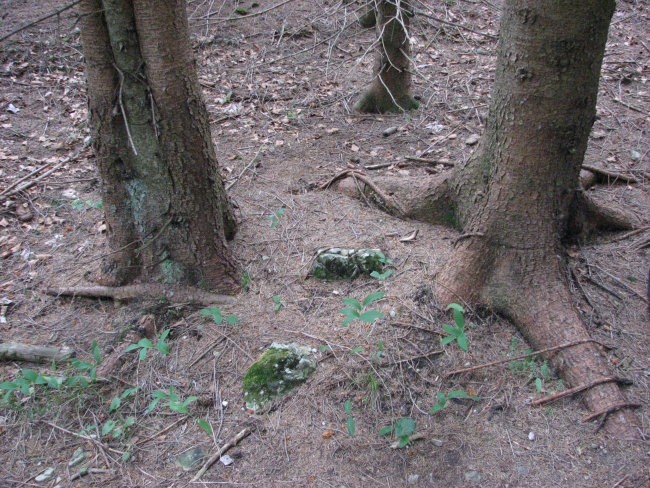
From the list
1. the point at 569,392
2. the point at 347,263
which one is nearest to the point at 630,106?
the point at 347,263

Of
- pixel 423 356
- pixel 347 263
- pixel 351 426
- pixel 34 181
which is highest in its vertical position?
pixel 34 181

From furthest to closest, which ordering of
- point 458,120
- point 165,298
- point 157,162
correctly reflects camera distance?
point 458,120, point 165,298, point 157,162

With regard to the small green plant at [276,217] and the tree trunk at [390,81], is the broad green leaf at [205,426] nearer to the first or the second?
the small green plant at [276,217]

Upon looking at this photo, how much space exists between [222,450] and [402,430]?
85 cm

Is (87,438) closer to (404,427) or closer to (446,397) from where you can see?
(404,427)

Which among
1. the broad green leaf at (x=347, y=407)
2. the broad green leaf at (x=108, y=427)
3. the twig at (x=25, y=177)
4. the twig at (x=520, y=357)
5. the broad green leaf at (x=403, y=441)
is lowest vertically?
the broad green leaf at (x=403, y=441)

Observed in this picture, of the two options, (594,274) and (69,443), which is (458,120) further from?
(69,443)

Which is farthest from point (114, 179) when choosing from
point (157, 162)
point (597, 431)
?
point (597, 431)

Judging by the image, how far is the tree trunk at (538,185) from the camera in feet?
8.61

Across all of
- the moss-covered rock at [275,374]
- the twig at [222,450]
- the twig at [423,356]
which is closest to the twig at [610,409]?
the twig at [423,356]

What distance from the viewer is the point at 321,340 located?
298cm

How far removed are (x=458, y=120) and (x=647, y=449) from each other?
396 cm

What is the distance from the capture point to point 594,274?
A: 10.7ft

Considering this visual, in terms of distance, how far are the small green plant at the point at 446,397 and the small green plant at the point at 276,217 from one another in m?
1.84
